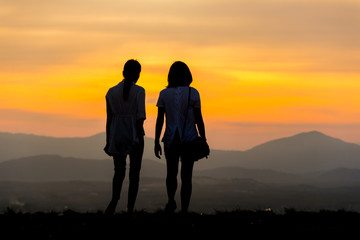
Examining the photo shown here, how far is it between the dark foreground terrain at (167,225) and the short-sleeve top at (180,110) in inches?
64.4

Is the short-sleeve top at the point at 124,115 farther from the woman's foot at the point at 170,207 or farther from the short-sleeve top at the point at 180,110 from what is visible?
the woman's foot at the point at 170,207

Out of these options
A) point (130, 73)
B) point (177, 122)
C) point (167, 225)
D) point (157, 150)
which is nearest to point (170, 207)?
point (157, 150)

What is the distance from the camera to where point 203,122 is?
1307cm

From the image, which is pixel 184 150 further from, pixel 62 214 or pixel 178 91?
pixel 62 214

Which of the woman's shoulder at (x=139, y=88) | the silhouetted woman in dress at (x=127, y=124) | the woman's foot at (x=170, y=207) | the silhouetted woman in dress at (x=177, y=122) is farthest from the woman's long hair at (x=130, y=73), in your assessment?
the woman's foot at (x=170, y=207)

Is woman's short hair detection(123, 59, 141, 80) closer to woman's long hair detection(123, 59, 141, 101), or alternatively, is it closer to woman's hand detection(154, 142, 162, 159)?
woman's long hair detection(123, 59, 141, 101)

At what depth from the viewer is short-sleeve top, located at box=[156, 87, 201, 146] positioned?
42.4 feet

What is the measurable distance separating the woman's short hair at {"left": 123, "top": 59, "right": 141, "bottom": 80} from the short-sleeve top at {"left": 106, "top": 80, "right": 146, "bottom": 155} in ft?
0.63

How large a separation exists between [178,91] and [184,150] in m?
1.21

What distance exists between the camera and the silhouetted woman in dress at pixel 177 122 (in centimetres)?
1295

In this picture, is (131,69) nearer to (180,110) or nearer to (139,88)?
(139,88)

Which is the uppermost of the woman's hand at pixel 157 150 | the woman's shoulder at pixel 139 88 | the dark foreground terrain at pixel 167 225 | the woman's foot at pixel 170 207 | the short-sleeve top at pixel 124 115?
the woman's shoulder at pixel 139 88

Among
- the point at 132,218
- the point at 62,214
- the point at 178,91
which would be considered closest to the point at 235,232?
the point at 132,218

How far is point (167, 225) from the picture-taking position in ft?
38.0
